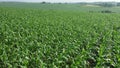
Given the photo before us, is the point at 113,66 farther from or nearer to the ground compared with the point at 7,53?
nearer to the ground

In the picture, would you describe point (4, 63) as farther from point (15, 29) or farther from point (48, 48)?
point (15, 29)

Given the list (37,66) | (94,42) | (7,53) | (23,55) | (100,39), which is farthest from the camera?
(100,39)

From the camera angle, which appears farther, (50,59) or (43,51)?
(43,51)

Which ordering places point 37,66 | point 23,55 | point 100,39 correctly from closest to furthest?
point 37,66 < point 23,55 < point 100,39

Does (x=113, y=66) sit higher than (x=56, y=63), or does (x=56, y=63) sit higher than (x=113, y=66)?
(x=56, y=63)

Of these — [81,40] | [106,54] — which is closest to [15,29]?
[81,40]

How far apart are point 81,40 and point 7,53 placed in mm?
3906

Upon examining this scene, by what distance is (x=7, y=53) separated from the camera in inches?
319

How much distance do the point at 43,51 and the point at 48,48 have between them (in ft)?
1.29

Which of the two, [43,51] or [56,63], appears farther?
[43,51]

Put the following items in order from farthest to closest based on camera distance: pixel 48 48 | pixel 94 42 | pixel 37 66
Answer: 1. pixel 94 42
2. pixel 48 48
3. pixel 37 66

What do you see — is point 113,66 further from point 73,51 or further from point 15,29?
point 15,29

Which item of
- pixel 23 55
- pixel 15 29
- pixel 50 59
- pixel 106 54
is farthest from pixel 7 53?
pixel 15 29

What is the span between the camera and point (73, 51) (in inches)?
346
